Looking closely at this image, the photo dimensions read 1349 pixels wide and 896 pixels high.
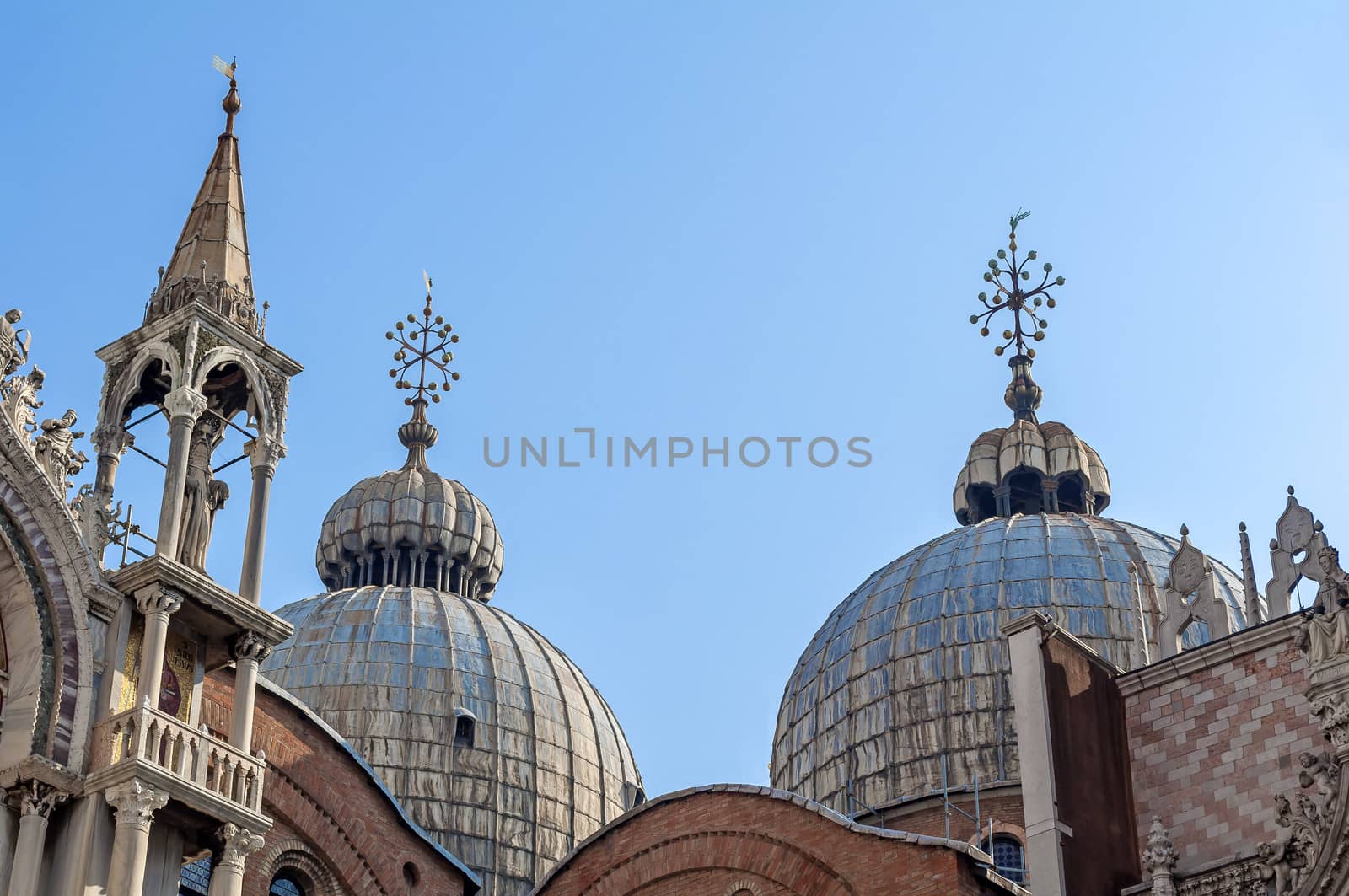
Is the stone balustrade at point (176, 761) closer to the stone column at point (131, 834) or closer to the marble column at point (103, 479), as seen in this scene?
the stone column at point (131, 834)

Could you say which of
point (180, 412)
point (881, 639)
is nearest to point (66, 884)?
point (180, 412)

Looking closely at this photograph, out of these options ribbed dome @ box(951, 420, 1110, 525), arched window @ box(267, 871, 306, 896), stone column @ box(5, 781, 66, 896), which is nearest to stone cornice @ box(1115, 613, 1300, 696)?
stone column @ box(5, 781, 66, 896)

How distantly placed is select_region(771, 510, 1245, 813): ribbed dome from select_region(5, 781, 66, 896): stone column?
23719mm

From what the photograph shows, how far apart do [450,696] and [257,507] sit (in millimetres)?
27210

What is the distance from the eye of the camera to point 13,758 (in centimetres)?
2391

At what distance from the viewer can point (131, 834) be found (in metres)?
23.8

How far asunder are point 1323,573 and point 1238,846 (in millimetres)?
3053

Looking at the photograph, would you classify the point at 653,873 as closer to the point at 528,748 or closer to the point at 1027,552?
the point at 1027,552

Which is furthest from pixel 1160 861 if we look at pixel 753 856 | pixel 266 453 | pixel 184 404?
pixel 184 404

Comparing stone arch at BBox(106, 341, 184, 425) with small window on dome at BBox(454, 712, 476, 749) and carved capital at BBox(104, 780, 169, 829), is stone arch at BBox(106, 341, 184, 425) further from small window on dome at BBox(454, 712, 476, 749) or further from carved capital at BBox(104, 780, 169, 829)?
small window on dome at BBox(454, 712, 476, 749)

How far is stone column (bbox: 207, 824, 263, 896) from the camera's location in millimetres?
24391

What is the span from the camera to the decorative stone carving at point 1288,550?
98.8ft

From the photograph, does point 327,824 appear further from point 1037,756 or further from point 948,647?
point 948,647

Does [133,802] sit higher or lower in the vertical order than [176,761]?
lower
